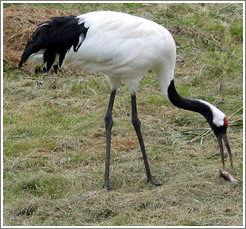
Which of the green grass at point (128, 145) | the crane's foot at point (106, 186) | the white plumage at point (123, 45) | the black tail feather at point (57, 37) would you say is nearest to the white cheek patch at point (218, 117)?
the green grass at point (128, 145)

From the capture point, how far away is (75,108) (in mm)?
8320

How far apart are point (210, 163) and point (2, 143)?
7.55 feet

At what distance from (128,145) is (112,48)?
144 centimetres

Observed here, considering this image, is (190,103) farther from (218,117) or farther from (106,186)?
(106,186)

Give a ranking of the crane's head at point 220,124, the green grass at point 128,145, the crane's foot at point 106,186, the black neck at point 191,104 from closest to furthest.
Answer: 1. the green grass at point 128,145
2. the crane's foot at point 106,186
3. the crane's head at point 220,124
4. the black neck at point 191,104

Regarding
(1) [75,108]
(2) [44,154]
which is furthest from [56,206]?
(1) [75,108]

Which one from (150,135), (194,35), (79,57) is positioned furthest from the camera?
(194,35)

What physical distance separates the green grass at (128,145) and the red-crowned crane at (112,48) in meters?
0.38

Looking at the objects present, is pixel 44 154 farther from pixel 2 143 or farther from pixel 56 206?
pixel 56 206

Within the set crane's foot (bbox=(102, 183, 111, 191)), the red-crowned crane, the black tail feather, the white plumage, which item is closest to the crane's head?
the red-crowned crane

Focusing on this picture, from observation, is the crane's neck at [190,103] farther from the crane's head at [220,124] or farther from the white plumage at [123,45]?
the white plumage at [123,45]

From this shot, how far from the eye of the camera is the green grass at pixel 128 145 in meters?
5.62

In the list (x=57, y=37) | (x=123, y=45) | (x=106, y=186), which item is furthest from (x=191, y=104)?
(x=57, y=37)

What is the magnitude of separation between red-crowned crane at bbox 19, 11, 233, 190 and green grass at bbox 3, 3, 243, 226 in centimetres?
38
